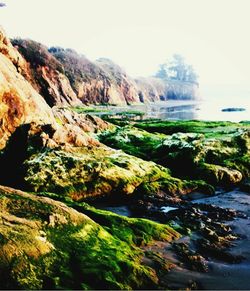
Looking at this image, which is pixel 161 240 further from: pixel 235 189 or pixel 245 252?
pixel 235 189

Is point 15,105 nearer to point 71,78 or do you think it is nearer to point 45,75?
point 45,75

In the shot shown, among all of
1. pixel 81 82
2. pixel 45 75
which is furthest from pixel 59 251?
pixel 81 82

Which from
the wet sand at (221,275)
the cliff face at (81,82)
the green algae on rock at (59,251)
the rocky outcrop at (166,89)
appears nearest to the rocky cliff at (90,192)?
the green algae on rock at (59,251)

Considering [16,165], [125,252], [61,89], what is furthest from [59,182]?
[61,89]

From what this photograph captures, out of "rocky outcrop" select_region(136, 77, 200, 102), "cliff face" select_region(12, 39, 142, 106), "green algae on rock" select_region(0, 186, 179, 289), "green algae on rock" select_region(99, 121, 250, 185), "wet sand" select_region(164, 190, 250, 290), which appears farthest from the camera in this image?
"rocky outcrop" select_region(136, 77, 200, 102)

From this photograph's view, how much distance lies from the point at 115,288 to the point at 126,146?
70.8 ft

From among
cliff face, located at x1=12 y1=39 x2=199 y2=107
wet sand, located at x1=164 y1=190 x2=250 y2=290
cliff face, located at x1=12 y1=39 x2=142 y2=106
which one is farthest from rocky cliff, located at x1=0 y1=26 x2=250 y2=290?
cliff face, located at x1=12 y1=39 x2=142 y2=106

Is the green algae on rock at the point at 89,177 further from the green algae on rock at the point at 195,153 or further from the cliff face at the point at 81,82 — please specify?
the cliff face at the point at 81,82

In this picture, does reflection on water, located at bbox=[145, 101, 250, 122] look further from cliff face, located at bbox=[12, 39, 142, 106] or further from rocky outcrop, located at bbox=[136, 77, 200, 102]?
rocky outcrop, located at bbox=[136, 77, 200, 102]

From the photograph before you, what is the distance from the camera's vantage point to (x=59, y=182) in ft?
62.8

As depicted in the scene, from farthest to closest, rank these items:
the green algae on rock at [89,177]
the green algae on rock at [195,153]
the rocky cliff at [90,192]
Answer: the green algae on rock at [195,153], the green algae on rock at [89,177], the rocky cliff at [90,192]

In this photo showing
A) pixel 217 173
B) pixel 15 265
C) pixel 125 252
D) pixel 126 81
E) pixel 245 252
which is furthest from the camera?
pixel 126 81

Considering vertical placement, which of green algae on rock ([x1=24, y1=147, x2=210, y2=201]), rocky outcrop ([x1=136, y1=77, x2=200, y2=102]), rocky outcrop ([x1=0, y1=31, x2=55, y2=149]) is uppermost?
rocky outcrop ([x1=136, y1=77, x2=200, y2=102])

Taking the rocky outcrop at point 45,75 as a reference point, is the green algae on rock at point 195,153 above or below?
below
